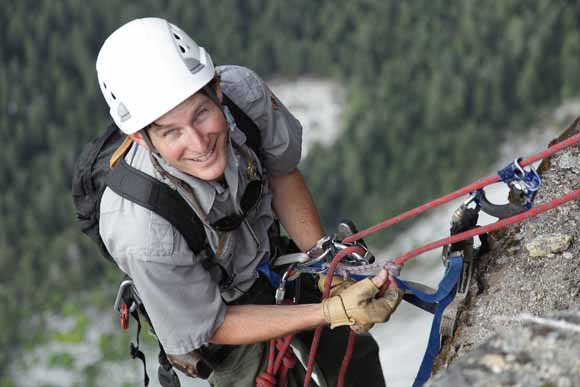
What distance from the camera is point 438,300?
237 cm

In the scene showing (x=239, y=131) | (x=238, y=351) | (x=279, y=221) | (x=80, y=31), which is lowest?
(x=80, y=31)

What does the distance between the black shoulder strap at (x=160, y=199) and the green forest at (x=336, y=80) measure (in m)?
10.6

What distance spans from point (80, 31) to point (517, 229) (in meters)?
14.7

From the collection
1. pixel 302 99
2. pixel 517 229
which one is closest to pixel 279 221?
pixel 517 229

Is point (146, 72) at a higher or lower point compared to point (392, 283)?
higher

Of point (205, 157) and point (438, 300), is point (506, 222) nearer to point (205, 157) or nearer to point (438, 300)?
point (438, 300)

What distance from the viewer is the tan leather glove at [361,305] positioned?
2.34 m

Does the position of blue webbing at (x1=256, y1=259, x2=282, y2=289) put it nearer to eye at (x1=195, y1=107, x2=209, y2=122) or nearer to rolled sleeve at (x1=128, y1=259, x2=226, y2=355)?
rolled sleeve at (x1=128, y1=259, x2=226, y2=355)

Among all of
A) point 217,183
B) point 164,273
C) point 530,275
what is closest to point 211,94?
point 217,183

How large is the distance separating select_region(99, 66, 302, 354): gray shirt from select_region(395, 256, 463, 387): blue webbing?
1.96 ft

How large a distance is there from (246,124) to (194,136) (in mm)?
421

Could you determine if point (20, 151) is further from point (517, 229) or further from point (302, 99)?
point (517, 229)

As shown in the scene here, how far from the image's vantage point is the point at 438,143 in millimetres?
13414

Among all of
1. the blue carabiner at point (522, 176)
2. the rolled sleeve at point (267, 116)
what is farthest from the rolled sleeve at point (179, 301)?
the blue carabiner at point (522, 176)
